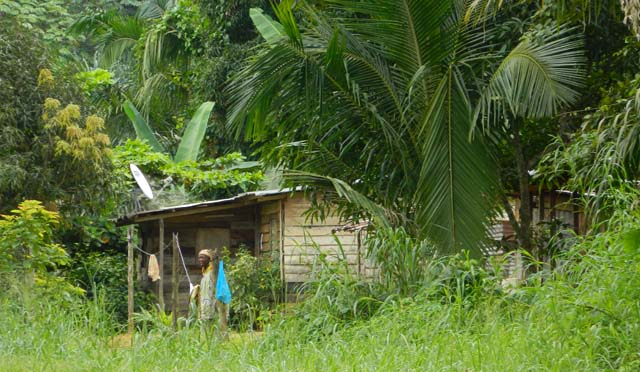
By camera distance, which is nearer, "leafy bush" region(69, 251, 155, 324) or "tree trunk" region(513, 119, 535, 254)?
"tree trunk" region(513, 119, 535, 254)

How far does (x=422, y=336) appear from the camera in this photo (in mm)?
7371

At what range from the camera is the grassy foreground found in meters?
6.56

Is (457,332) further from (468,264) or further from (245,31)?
(245,31)

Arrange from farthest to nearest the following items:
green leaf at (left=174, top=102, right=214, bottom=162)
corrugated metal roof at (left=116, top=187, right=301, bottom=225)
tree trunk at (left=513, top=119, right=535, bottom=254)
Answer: green leaf at (left=174, top=102, right=214, bottom=162)
corrugated metal roof at (left=116, top=187, right=301, bottom=225)
tree trunk at (left=513, top=119, right=535, bottom=254)

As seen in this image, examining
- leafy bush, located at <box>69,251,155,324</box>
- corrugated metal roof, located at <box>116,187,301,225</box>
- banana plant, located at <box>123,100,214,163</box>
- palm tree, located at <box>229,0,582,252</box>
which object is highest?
banana plant, located at <box>123,100,214,163</box>

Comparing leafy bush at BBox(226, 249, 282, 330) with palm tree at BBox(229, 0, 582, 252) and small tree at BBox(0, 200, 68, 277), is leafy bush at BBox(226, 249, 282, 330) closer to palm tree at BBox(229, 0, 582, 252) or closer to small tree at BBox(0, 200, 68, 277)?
palm tree at BBox(229, 0, 582, 252)

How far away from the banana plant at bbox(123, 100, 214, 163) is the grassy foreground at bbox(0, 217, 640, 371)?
12520 millimetres

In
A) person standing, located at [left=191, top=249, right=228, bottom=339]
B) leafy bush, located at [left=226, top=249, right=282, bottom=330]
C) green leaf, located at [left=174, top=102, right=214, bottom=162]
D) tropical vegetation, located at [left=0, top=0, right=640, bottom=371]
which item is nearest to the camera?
tropical vegetation, located at [left=0, top=0, right=640, bottom=371]

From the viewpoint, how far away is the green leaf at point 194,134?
20.9 metres

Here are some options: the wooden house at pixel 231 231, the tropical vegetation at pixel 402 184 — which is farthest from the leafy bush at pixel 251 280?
the wooden house at pixel 231 231

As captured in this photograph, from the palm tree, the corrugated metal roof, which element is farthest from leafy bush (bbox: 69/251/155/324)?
the palm tree

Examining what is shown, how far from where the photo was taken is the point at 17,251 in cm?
1040

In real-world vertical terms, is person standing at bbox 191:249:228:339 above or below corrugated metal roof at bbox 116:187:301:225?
below

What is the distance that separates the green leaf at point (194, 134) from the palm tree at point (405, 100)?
922 centimetres
